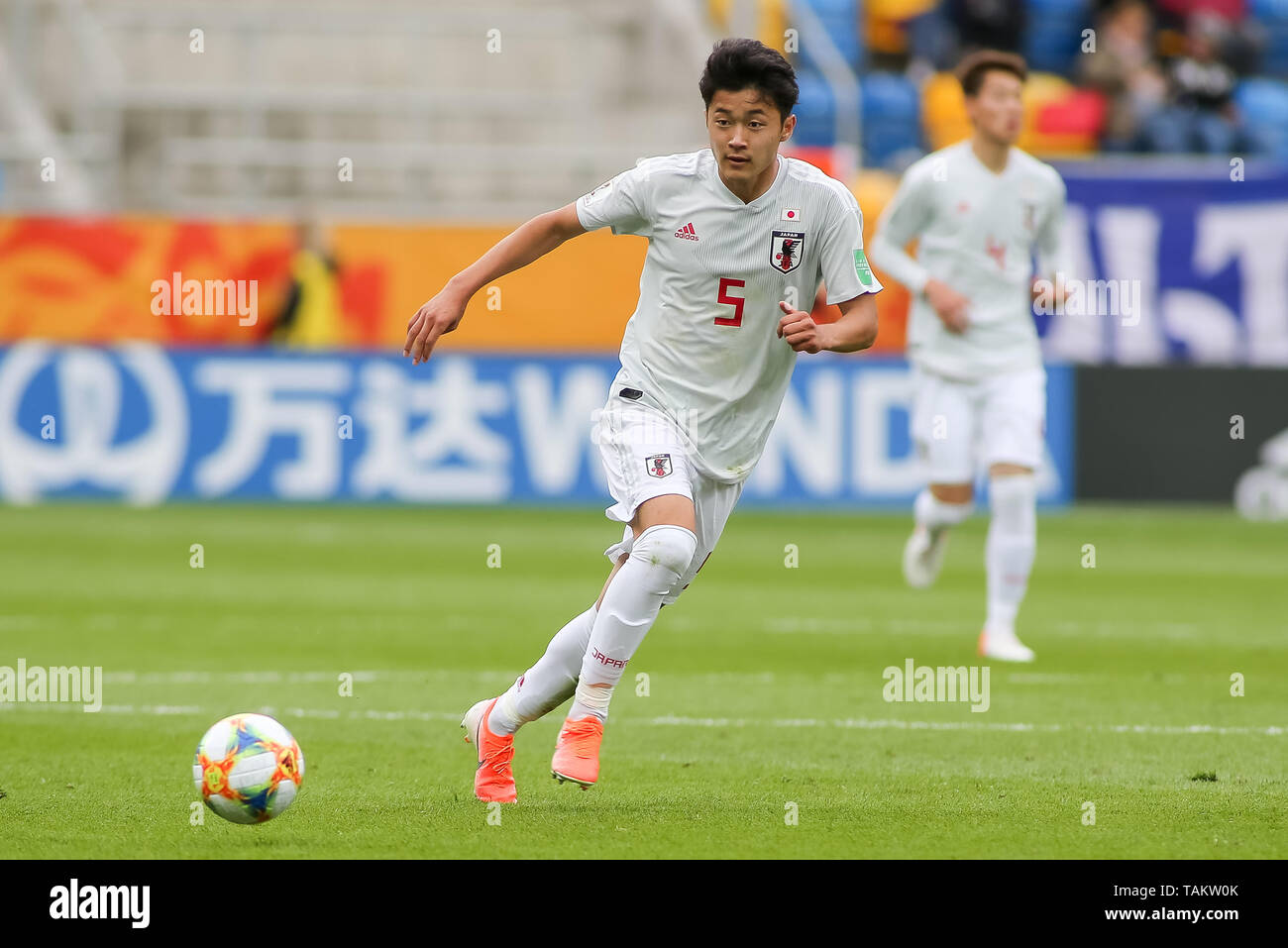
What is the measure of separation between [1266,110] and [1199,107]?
1.41 metres

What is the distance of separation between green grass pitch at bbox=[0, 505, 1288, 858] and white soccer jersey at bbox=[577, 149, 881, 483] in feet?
3.87

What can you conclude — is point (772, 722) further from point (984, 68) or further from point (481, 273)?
point (984, 68)

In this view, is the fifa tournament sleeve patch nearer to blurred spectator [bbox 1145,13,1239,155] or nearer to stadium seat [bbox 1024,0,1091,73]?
blurred spectator [bbox 1145,13,1239,155]

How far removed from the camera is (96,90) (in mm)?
22266

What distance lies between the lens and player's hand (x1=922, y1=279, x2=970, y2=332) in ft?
30.8

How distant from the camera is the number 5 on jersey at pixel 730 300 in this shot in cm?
620

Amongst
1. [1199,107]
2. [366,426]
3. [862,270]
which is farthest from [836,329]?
[1199,107]

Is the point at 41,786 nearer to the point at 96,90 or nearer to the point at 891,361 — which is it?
the point at 891,361

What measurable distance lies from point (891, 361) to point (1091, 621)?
6.17m

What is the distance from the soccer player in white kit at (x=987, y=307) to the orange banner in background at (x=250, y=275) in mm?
8103

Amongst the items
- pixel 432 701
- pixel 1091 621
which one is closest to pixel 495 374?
pixel 1091 621

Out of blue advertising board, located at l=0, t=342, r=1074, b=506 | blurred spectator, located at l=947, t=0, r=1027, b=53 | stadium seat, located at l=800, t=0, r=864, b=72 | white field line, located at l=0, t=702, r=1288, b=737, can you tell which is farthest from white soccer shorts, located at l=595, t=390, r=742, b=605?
stadium seat, located at l=800, t=0, r=864, b=72

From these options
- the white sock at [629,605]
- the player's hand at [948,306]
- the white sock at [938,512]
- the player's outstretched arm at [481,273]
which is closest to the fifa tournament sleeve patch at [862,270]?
the player's outstretched arm at [481,273]

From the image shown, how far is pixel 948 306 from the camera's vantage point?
9.43 metres
